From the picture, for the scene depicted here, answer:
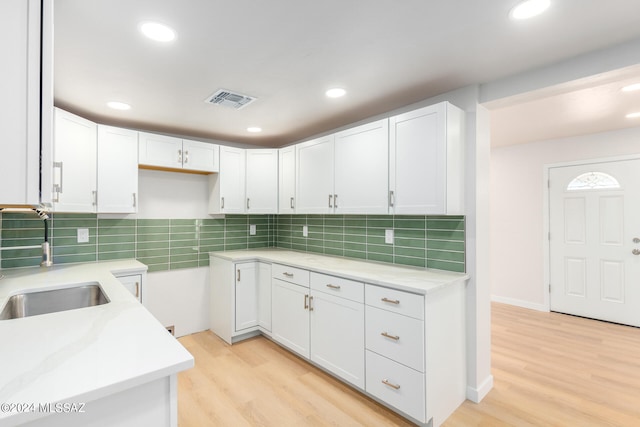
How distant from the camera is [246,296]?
3275mm

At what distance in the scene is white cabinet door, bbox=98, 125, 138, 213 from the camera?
2725 millimetres

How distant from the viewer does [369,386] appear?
2150mm

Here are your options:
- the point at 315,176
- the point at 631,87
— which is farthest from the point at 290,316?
the point at 631,87

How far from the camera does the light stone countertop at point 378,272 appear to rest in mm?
1965

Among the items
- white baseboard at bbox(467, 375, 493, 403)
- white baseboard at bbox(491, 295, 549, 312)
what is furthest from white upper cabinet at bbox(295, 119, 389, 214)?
white baseboard at bbox(491, 295, 549, 312)

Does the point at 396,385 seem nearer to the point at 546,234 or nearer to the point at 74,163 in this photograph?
the point at 74,163

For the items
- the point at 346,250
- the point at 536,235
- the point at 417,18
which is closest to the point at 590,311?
Answer: the point at 536,235

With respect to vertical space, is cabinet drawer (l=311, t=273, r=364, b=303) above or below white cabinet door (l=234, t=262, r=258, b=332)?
above

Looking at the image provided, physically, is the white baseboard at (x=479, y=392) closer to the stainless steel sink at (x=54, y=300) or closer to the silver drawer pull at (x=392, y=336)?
the silver drawer pull at (x=392, y=336)

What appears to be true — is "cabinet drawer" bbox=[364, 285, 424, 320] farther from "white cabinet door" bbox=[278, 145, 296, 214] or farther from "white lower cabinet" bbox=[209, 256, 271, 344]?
"white cabinet door" bbox=[278, 145, 296, 214]

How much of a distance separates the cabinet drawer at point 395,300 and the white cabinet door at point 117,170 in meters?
2.34

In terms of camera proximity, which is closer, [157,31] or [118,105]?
[157,31]

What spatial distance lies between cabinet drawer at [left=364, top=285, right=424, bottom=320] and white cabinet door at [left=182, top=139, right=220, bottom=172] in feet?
7.27

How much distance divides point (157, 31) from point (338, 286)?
1.97 m
